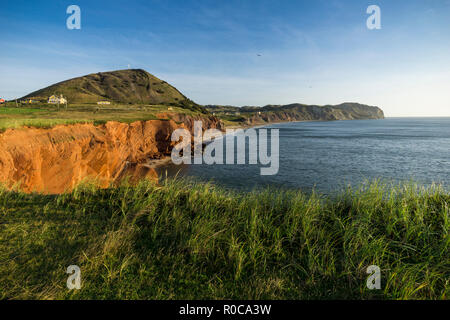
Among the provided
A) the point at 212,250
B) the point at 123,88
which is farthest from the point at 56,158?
the point at 123,88

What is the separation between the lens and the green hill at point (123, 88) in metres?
106

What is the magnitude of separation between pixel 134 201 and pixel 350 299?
18.8 ft

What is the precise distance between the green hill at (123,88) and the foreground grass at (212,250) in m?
106

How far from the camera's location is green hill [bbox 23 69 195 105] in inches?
4178

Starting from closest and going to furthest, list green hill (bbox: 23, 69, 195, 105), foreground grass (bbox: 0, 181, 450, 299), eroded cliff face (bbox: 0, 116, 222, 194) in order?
foreground grass (bbox: 0, 181, 450, 299) < eroded cliff face (bbox: 0, 116, 222, 194) < green hill (bbox: 23, 69, 195, 105)

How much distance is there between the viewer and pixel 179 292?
3215 millimetres

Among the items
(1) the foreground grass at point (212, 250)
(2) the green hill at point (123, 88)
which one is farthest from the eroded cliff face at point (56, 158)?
(2) the green hill at point (123, 88)

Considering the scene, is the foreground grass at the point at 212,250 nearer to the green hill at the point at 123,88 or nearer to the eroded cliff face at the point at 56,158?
the eroded cliff face at the point at 56,158

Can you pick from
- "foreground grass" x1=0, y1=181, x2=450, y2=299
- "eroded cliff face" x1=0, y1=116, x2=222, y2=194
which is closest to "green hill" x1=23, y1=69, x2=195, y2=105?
"eroded cliff face" x1=0, y1=116, x2=222, y2=194

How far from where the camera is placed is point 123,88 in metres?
119

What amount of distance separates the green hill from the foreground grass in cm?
10561

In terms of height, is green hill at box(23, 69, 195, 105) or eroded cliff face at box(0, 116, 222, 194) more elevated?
green hill at box(23, 69, 195, 105)

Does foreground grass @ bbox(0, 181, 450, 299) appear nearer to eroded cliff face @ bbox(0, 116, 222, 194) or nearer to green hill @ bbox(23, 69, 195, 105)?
eroded cliff face @ bbox(0, 116, 222, 194)
